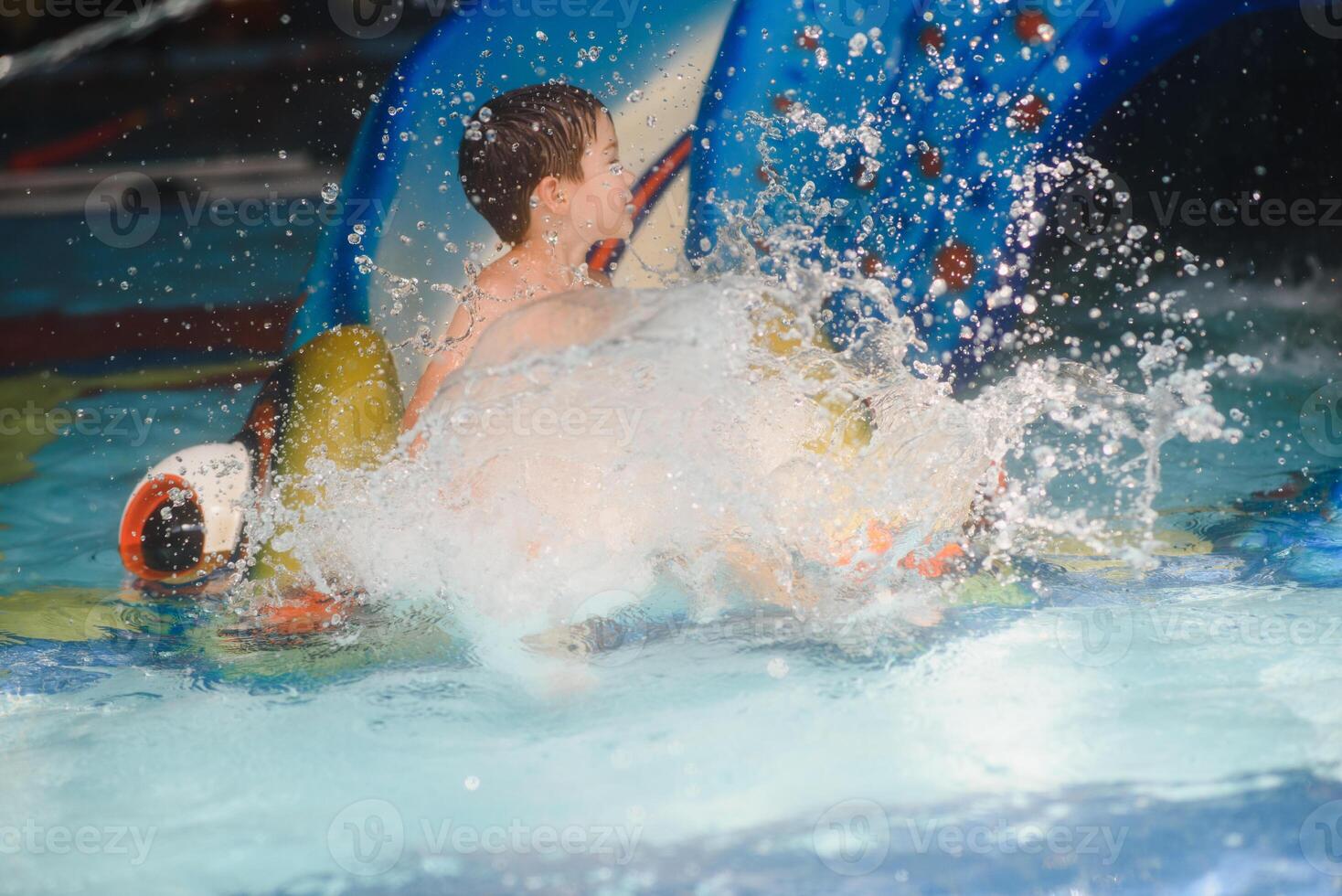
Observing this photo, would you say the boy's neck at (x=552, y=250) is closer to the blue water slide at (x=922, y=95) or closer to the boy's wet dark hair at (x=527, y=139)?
the boy's wet dark hair at (x=527, y=139)

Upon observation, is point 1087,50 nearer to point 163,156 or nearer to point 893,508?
point 893,508

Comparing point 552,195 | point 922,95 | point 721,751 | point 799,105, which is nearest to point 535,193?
point 552,195

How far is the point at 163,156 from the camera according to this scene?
7039 mm

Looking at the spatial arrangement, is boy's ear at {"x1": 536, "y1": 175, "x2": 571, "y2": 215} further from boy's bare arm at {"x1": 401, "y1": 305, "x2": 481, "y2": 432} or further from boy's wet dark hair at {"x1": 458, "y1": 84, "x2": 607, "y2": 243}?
boy's bare arm at {"x1": 401, "y1": 305, "x2": 481, "y2": 432}

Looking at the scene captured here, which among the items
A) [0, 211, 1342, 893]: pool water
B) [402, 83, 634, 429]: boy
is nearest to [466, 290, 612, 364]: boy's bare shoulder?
[402, 83, 634, 429]: boy

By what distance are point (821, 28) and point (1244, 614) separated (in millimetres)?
1415

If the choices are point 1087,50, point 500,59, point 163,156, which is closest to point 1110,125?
point 1087,50

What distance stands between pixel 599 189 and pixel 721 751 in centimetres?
112

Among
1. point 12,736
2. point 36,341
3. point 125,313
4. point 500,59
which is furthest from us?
point 125,313

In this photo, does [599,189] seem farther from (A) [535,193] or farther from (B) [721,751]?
(B) [721,751]

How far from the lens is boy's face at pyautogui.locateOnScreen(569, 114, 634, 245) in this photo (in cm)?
226

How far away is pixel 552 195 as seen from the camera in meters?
2.24

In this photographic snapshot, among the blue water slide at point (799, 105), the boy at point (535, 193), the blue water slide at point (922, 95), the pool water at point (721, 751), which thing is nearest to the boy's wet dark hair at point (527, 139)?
the boy at point (535, 193)

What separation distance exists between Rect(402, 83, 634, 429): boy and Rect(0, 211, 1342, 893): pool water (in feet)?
1.82
